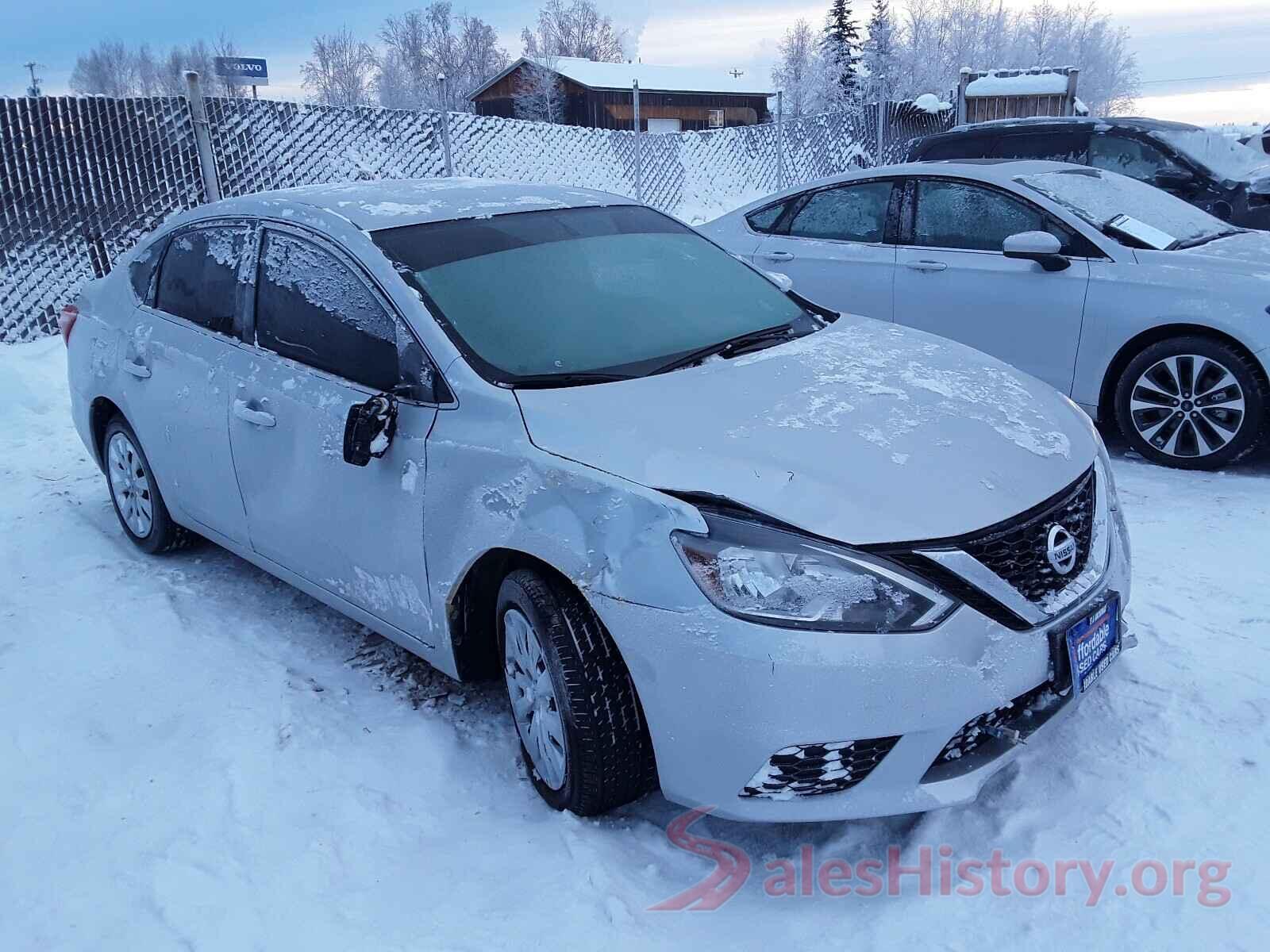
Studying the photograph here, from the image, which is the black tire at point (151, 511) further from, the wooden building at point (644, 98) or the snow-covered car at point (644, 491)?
the wooden building at point (644, 98)

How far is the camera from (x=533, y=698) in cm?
266

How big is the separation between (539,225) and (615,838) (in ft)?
6.67

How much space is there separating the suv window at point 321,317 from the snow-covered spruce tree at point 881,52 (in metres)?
49.7

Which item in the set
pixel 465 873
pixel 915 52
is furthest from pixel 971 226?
pixel 915 52

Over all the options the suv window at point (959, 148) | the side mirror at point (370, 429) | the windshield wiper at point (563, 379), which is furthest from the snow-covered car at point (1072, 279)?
the suv window at point (959, 148)

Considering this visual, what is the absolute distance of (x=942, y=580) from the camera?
221 centimetres

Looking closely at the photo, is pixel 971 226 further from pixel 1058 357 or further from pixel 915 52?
pixel 915 52

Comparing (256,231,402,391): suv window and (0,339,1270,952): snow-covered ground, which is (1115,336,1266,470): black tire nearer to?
(0,339,1270,952): snow-covered ground

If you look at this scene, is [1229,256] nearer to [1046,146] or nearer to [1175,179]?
Answer: [1175,179]

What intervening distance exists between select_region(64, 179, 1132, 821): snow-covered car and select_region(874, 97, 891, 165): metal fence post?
13.2m

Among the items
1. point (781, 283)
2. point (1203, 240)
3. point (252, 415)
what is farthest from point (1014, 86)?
point (252, 415)

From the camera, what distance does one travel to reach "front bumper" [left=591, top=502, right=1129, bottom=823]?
2123 mm

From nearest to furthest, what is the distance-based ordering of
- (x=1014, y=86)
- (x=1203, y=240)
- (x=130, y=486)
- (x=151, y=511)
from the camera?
(x=151, y=511) < (x=130, y=486) < (x=1203, y=240) < (x=1014, y=86)

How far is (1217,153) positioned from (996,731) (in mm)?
8461
